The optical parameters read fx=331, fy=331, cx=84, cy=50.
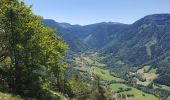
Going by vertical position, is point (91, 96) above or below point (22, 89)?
below

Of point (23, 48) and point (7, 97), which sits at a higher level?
point (23, 48)

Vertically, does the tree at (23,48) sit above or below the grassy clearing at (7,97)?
A: above

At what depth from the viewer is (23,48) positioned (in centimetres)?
4803

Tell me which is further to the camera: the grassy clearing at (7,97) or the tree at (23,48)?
the tree at (23,48)

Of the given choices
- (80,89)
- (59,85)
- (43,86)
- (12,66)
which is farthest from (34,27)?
(80,89)

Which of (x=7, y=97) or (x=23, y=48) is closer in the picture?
(x=7, y=97)

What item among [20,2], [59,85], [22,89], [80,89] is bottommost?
[80,89]

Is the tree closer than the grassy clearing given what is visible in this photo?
No

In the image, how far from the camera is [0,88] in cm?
4856

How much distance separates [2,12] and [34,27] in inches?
206

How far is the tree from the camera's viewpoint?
4947cm

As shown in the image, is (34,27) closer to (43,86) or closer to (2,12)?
(2,12)

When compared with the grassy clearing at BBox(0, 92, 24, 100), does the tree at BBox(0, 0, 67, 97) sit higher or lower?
higher

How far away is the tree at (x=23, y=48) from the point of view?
49469mm
